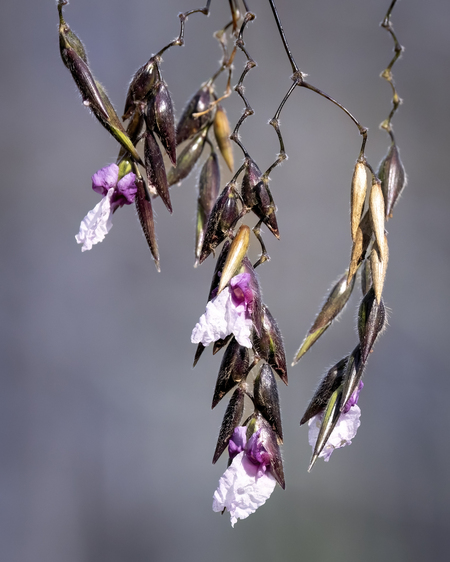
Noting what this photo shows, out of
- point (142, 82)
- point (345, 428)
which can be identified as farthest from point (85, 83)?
point (345, 428)

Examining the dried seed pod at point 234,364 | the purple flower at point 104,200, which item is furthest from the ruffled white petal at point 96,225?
the dried seed pod at point 234,364

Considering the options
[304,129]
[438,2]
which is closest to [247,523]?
[304,129]

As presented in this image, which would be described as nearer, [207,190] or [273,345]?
[273,345]

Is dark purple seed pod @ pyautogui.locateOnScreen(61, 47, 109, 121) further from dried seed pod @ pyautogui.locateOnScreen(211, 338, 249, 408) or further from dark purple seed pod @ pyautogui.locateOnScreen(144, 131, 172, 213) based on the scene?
dried seed pod @ pyautogui.locateOnScreen(211, 338, 249, 408)

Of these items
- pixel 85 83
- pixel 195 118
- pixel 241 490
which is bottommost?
pixel 241 490

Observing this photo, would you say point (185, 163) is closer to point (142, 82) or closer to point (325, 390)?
point (142, 82)

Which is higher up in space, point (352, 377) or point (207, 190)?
point (207, 190)

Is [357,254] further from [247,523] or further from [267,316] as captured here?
[247,523]
